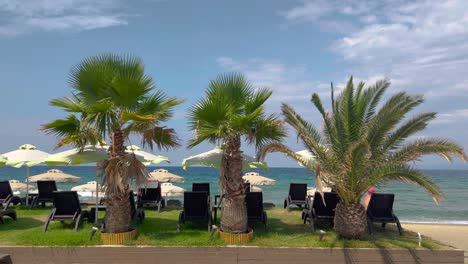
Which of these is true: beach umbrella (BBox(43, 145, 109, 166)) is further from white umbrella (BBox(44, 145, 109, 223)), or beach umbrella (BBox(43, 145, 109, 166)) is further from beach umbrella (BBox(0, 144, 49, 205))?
beach umbrella (BBox(0, 144, 49, 205))

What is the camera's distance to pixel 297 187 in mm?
12578

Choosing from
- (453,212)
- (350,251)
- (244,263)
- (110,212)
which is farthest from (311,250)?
(453,212)

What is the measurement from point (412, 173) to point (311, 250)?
2495 millimetres

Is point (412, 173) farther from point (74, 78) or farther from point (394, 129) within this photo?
point (74, 78)

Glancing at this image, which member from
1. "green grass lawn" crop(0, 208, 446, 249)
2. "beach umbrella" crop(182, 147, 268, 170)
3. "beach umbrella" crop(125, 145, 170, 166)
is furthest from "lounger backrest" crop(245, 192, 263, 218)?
"beach umbrella" crop(125, 145, 170, 166)

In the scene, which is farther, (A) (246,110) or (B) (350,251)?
(A) (246,110)

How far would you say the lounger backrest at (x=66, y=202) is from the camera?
27.8 ft

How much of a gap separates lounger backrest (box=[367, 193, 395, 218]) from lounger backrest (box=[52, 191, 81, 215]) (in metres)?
6.72

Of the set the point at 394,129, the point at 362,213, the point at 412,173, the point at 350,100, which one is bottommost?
the point at 362,213

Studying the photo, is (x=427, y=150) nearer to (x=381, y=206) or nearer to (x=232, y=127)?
(x=381, y=206)

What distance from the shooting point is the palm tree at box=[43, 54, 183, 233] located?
745 centimetres

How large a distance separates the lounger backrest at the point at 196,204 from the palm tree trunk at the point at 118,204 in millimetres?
1404

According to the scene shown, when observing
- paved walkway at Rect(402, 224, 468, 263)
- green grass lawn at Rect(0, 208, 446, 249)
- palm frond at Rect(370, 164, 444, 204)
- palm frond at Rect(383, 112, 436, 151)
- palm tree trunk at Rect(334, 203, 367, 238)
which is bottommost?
paved walkway at Rect(402, 224, 468, 263)

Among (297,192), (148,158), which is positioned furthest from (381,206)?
(148,158)
